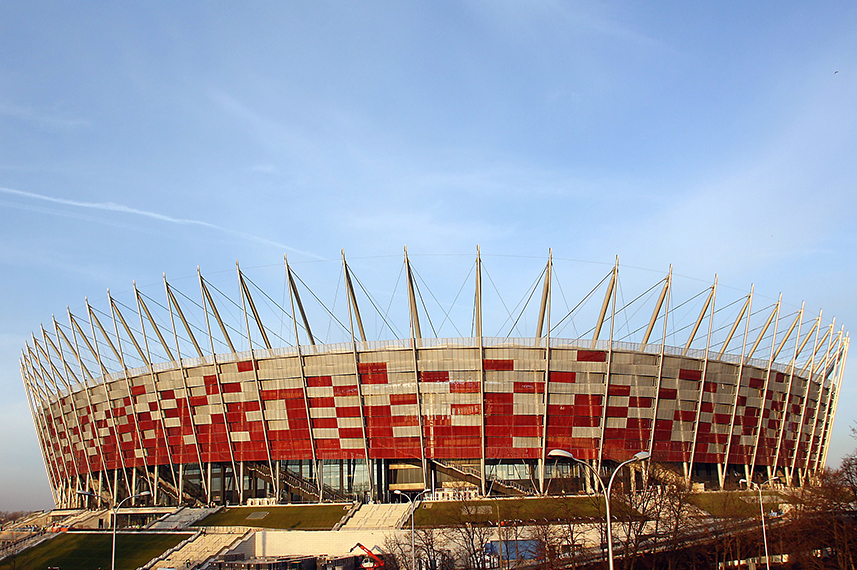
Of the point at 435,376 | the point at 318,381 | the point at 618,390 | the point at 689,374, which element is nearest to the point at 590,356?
the point at 618,390

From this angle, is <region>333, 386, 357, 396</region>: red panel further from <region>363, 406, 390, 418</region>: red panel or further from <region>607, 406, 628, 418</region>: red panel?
<region>607, 406, 628, 418</region>: red panel

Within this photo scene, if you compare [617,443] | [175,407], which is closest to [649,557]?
[617,443]

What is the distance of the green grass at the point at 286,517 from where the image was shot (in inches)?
3093

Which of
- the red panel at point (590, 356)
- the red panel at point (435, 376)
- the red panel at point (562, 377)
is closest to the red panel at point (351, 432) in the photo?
the red panel at point (435, 376)

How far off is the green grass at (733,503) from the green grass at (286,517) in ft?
131

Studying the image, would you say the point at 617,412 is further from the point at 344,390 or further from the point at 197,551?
the point at 197,551

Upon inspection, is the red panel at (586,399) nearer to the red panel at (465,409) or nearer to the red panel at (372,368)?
the red panel at (465,409)

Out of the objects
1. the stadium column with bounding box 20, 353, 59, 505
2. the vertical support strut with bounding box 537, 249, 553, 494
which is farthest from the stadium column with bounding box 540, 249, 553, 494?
the stadium column with bounding box 20, 353, 59, 505

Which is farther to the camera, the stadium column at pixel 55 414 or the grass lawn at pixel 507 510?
the stadium column at pixel 55 414

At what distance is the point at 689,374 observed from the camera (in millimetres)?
88250

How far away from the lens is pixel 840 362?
10700cm

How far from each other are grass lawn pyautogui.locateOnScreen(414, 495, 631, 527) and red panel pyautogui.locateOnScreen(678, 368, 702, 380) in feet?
65.0

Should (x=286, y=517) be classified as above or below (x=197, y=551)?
below

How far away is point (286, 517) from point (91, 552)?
2071cm
